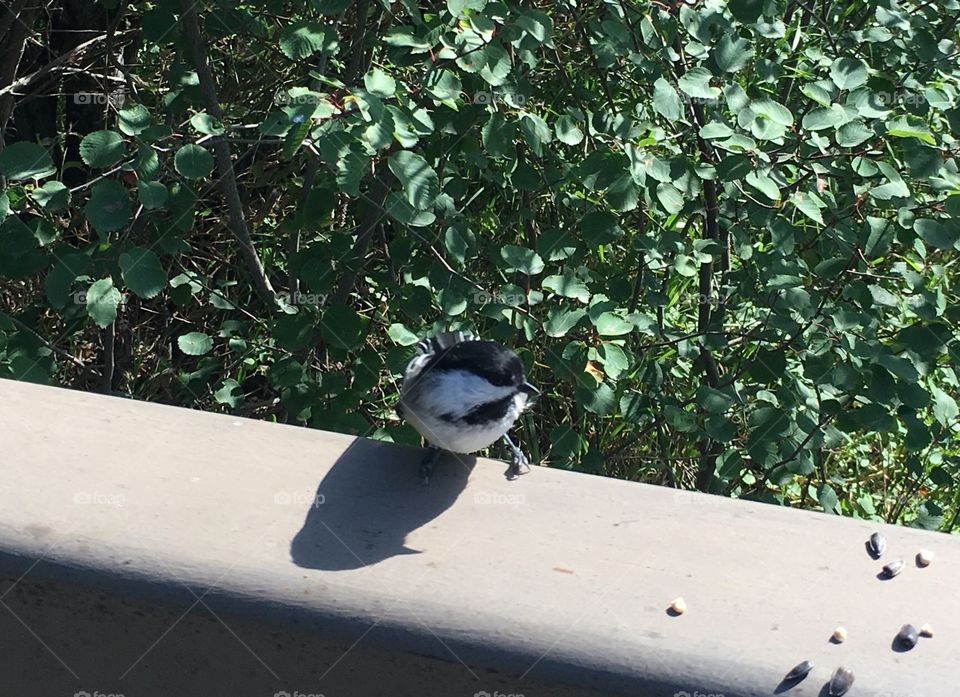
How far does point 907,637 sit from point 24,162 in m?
2.39

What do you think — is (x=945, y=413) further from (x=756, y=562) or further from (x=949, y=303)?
(x=756, y=562)

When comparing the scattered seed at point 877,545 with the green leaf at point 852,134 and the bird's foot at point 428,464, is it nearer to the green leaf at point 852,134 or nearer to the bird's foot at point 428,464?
the bird's foot at point 428,464

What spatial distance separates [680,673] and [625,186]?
1.41 meters

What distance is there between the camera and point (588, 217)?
10.3 ft

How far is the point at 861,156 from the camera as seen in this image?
117 inches

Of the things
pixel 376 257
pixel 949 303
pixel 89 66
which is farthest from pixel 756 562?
pixel 89 66

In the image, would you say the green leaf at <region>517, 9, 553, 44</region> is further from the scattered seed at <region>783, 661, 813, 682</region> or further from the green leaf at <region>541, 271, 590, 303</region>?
the scattered seed at <region>783, 661, 813, 682</region>

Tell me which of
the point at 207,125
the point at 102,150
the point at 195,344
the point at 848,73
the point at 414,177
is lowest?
the point at 195,344

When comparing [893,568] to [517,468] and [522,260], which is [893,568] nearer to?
[517,468]

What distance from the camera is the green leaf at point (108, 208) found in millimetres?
2904

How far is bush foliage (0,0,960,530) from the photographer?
2809 millimetres

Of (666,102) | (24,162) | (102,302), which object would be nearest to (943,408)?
(666,102)

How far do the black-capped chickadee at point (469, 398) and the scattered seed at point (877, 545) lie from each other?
29.8 inches

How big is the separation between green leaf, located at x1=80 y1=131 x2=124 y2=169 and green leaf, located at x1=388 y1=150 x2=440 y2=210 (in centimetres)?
76
